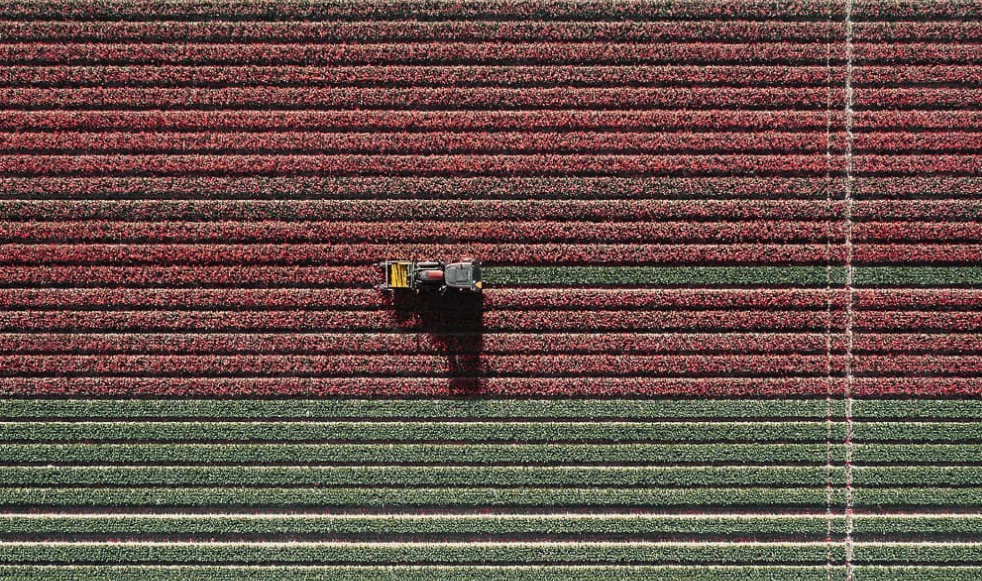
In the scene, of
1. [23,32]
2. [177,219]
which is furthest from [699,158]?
[23,32]

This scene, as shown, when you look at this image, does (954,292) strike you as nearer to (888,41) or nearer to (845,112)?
(845,112)

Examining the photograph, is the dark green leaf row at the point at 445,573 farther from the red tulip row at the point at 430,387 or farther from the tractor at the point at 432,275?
the tractor at the point at 432,275

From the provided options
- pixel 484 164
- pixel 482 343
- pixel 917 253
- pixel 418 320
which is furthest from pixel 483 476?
pixel 917 253

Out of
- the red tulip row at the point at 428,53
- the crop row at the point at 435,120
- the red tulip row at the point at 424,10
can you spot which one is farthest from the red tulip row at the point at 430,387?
the red tulip row at the point at 424,10

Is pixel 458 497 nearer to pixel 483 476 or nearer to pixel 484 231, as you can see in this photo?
pixel 483 476

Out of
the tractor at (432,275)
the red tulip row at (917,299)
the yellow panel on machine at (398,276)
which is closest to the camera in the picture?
the tractor at (432,275)

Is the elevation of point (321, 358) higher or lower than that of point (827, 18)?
lower
